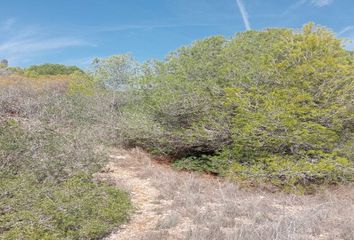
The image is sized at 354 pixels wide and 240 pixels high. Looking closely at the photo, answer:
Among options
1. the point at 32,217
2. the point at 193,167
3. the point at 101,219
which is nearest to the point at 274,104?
the point at 193,167

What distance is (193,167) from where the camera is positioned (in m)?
11.2

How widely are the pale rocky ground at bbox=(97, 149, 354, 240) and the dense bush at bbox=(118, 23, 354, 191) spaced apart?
1.00 meters

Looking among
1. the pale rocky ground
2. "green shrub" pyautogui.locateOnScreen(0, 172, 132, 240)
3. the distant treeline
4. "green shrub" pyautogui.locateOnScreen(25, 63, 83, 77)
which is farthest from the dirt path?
"green shrub" pyautogui.locateOnScreen(25, 63, 83, 77)

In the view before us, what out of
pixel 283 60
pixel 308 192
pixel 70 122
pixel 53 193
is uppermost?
pixel 283 60

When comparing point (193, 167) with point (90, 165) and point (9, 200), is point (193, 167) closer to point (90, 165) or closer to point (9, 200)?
point (90, 165)

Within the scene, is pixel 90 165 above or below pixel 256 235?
above

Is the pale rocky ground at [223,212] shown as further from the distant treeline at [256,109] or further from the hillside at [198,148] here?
the distant treeline at [256,109]

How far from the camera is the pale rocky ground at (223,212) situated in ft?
16.9

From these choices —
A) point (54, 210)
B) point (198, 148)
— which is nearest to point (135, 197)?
point (54, 210)

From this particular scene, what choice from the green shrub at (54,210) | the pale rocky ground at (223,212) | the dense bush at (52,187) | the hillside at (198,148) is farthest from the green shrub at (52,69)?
the green shrub at (54,210)

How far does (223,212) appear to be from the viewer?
19.9 ft

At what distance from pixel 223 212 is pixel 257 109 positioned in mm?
4017

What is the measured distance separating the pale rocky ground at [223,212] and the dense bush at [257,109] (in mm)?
1001

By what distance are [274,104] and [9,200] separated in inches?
252
